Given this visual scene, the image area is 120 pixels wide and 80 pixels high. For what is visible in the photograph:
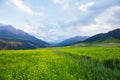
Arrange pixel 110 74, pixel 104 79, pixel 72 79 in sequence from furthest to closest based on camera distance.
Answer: pixel 110 74
pixel 104 79
pixel 72 79

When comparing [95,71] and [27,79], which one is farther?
[95,71]

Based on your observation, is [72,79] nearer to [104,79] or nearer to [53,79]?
[53,79]

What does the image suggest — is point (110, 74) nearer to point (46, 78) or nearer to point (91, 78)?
point (91, 78)

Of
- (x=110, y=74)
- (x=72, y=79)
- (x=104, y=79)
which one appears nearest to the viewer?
(x=72, y=79)

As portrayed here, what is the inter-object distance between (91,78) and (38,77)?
10.8ft

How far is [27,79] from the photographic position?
46.9 feet

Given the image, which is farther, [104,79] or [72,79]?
[104,79]

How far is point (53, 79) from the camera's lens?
1428 centimetres

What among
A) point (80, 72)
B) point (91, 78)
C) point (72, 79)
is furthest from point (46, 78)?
point (80, 72)

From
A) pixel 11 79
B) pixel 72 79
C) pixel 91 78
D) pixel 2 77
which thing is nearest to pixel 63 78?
pixel 72 79

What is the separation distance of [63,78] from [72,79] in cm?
80

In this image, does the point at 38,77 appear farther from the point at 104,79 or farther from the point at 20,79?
the point at 104,79

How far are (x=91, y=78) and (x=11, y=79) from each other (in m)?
4.75

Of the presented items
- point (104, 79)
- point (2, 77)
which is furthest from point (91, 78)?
point (2, 77)
